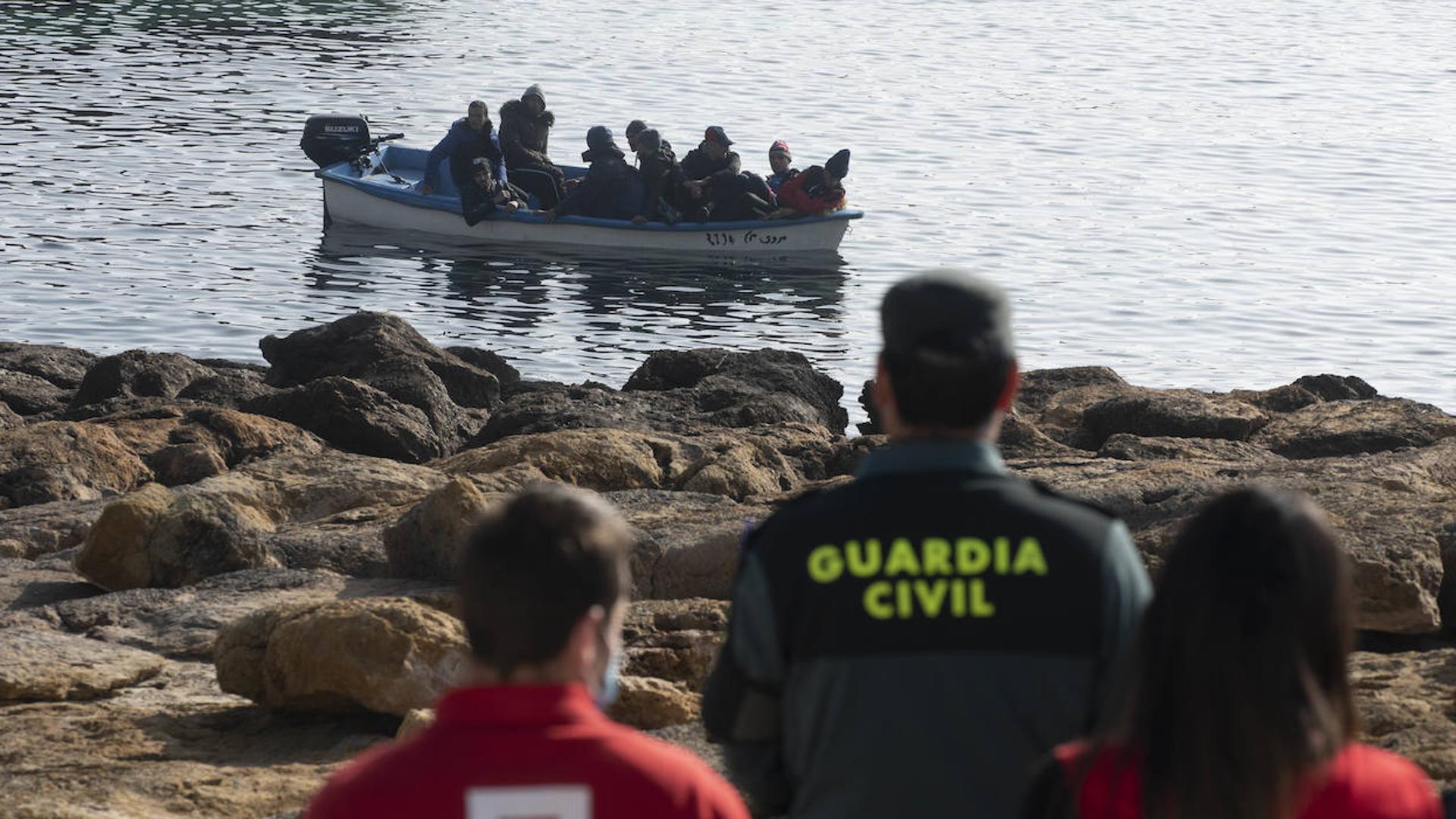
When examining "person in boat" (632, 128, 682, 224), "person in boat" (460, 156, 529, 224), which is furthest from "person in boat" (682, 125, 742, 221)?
"person in boat" (460, 156, 529, 224)

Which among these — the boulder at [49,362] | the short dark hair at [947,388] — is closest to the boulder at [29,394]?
the boulder at [49,362]

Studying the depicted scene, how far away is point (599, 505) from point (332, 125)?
22713mm

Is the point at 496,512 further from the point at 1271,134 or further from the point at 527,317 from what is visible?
the point at 1271,134

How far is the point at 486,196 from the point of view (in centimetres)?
2311

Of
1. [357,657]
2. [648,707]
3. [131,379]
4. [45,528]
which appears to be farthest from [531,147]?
[648,707]

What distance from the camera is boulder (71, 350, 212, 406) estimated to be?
47.4 feet

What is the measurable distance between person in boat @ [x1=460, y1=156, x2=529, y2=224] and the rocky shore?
756 centimetres

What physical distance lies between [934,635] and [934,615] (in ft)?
0.08

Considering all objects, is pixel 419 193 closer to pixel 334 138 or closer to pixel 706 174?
pixel 334 138

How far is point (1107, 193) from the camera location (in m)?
31.2

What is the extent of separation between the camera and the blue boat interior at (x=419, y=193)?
23422 millimetres

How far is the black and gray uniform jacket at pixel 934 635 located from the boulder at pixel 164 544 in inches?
224

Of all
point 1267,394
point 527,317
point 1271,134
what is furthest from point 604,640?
point 1271,134

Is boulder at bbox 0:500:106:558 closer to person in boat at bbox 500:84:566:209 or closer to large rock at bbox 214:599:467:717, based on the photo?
large rock at bbox 214:599:467:717
